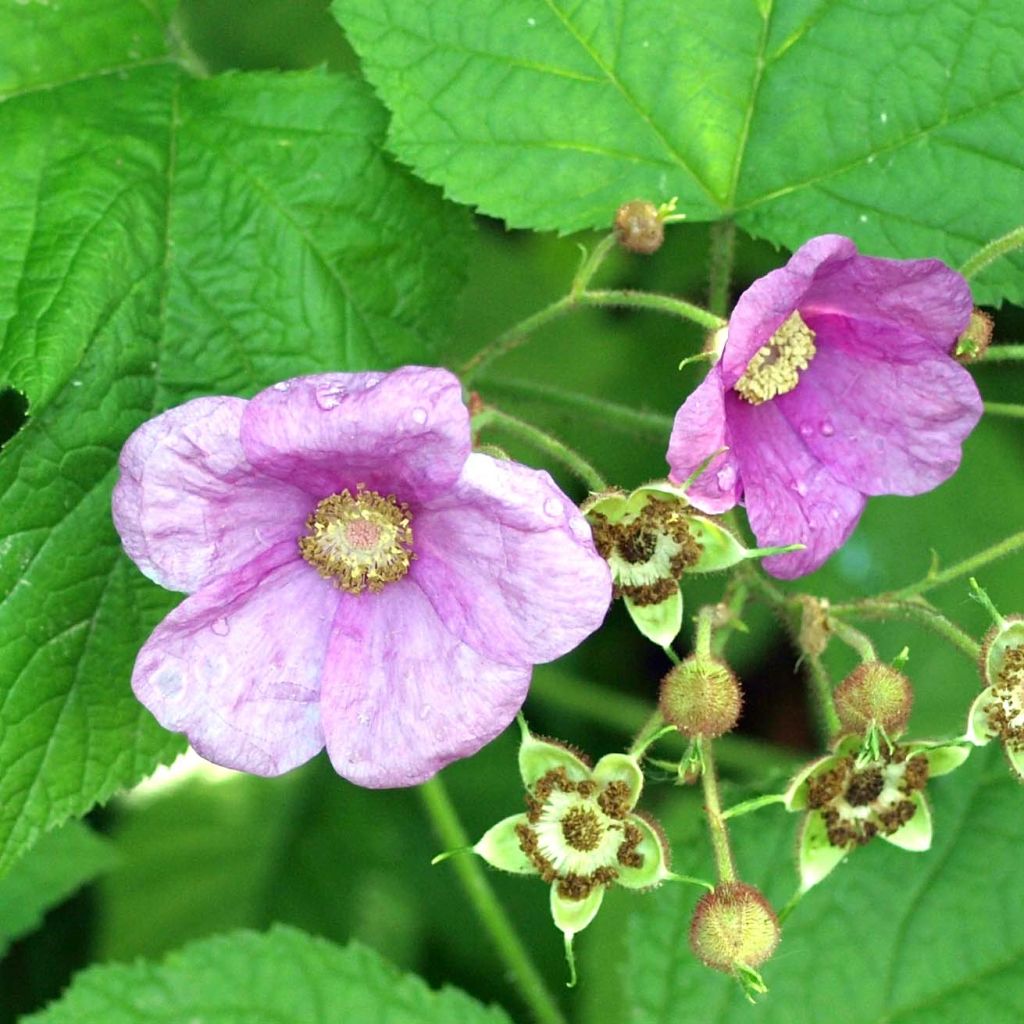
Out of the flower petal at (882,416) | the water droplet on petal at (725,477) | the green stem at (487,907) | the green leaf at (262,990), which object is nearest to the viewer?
the water droplet on petal at (725,477)

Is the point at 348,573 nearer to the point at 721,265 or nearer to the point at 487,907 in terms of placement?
the point at 721,265

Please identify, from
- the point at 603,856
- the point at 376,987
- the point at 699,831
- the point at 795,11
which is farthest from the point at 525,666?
the point at 795,11

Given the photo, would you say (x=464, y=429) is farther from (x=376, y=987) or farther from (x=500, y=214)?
(x=376, y=987)

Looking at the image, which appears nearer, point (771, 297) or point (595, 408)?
point (771, 297)

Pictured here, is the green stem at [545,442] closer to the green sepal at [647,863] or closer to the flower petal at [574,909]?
the green sepal at [647,863]

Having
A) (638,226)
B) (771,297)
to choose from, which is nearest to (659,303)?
(638,226)

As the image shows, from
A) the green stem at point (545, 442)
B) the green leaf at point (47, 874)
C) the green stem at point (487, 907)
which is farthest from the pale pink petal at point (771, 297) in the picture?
the green leaf at point (47, 874)

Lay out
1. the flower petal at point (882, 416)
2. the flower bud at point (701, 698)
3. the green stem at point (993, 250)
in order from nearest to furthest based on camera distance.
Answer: the flower bud at point (701, 698) → the green stem at point (993, 250) → the flower petal at point (882, 416)
